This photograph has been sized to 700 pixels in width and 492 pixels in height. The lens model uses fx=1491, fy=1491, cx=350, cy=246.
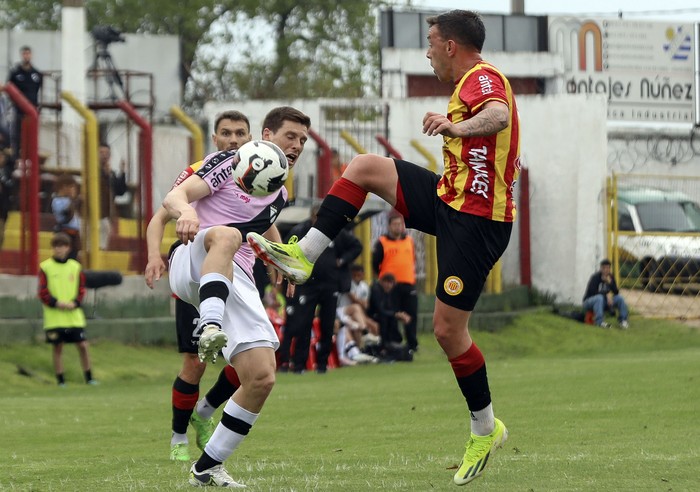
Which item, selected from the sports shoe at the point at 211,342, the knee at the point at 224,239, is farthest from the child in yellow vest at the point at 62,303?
the sports shoe at the point at 211,342

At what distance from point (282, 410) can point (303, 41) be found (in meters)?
44.1

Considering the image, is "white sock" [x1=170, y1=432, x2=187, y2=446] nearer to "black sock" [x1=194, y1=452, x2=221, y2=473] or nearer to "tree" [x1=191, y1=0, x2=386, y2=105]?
"black sock" [x1=194, y1=452, x2=221, y2=473]

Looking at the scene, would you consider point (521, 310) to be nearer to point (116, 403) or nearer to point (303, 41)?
point (116, 403)

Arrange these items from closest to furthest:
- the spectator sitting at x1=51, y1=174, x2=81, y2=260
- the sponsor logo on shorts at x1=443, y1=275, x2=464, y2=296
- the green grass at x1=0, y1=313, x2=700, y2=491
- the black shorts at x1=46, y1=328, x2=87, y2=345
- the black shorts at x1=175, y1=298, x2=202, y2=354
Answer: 1. the sponsor logo on shorts at x1=443, y1=275, x2=464, y2=296
2. the green grass at x1=0, y1=313, x2=700, y2=491
3. the black shorts at x1=175, y1=298, x2=202, y2=354
4. the black shorts at x1=46, y1=328, x2=87, y2=345
5. the spectator sitting at x1=51, y1=174, x2=81, y2=260

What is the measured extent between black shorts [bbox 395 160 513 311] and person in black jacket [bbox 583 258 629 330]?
1854 centimetres

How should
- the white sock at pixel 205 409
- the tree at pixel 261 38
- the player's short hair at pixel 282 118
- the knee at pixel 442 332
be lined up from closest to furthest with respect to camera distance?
the knee at pixel 442 332, the player's short hair at pixel 282 118, the white sock at pixel 205 409, the tree at pixel 261 38

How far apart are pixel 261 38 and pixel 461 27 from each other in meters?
49.5

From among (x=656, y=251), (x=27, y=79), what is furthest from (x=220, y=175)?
(x=656, y=251)

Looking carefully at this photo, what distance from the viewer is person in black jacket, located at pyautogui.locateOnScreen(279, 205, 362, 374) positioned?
1939cm

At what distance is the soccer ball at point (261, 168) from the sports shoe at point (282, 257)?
1.05ft

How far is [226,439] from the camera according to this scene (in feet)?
26.1

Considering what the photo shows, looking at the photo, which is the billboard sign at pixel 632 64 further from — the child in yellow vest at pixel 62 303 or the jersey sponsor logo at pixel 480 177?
the jersey sponsor logo at pixel 480 177

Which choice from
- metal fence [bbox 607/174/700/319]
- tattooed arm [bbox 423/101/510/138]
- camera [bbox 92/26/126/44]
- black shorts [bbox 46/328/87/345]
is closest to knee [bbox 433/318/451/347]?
tattooed arm [bbox 423/101/510/138]

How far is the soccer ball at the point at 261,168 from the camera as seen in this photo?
8172 mm
